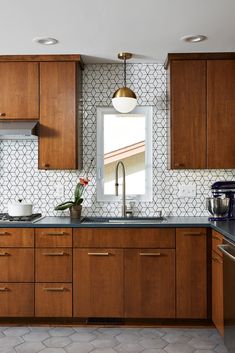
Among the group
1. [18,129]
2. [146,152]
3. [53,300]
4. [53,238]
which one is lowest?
[53,300]

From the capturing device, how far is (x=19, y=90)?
12.8ft

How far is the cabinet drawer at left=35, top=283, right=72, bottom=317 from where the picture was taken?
140 inches

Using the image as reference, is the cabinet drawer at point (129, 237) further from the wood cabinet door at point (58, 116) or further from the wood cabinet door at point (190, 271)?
the wood cabinet door at point (58, 116)

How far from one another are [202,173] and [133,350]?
1.86m

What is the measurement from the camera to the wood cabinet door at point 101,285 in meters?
3.56

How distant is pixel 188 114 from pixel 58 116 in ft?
4.00

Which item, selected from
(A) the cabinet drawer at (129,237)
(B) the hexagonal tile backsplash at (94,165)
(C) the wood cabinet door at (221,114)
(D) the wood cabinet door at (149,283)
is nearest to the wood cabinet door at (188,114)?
(C) the wood cabinet door at (221,114)

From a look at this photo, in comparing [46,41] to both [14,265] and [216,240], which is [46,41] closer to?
[14,265]

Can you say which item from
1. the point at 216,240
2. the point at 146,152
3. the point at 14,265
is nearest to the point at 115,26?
the point at 146,152

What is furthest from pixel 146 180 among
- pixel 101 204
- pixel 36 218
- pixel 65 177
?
pixel 36 218

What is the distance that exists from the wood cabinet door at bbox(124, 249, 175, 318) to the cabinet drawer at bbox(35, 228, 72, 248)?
52 cm

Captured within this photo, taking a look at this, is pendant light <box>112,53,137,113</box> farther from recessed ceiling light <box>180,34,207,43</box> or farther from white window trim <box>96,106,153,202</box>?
recessed ceiling light <box>180,34,207,43</box>

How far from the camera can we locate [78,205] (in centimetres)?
393

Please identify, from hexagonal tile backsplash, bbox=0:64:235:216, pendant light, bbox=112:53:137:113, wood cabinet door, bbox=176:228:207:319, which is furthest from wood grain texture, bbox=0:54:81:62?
wood cabinet door, bbox=176:228:207:319
